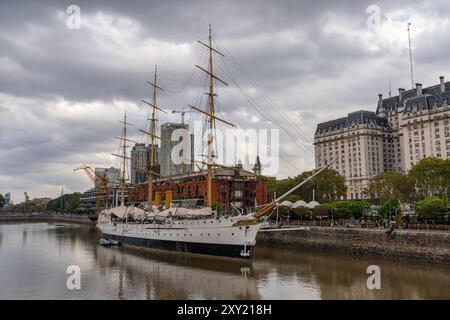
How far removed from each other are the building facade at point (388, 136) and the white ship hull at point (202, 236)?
4263 inches

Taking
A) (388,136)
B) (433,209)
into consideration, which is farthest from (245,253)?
(388,136)

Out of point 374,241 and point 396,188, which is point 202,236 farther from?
point 396,188

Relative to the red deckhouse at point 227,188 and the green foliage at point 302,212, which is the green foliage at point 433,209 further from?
the red deckhouse at point 227,188

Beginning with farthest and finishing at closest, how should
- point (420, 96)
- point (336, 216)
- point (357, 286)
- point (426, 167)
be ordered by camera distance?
point (420, 96), point (426, 167), point (336, 216), point (357, 286)

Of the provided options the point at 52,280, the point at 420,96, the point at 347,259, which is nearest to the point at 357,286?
the point at 347,259

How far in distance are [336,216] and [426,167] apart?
1107 inches

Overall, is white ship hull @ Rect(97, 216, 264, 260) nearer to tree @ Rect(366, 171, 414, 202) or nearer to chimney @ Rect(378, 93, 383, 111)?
tree @ Rect(366, 171, 414, 202)

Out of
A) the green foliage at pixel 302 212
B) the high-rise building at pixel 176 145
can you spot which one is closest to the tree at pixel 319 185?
the high-rise building at pixel 176 145

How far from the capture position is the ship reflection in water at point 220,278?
99.4 feet

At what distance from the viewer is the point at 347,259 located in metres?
45.7

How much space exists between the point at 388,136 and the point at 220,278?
493 feet

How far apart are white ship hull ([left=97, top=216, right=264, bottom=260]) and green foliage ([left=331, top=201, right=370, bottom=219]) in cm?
2470

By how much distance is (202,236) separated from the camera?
5038 centimetres
